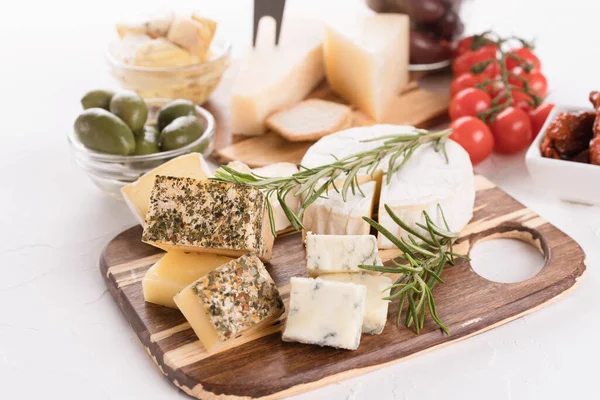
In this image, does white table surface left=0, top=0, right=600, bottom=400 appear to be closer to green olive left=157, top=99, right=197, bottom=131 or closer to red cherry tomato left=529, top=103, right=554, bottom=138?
red cherry tomato left=529, top=103, right=554, bottom=138

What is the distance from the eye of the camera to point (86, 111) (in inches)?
93.0

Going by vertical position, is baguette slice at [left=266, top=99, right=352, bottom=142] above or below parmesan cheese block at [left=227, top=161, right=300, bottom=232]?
below

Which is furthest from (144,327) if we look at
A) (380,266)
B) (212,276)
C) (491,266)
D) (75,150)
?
(491,266)

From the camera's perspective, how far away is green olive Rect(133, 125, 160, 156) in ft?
7.84

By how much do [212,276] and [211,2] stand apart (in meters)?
2.85

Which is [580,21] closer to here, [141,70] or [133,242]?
[141,70]

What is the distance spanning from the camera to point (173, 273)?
74.9 inches

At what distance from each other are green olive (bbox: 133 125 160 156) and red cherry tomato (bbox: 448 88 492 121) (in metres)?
1.09

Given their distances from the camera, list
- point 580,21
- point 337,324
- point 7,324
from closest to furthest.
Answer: point 337,324 < point 7,324 < point 580,21

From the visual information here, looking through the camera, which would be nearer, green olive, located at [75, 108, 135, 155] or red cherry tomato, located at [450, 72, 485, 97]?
green olive, located at [75, 108, 135, 155]

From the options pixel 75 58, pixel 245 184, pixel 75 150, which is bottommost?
pixel 75 58

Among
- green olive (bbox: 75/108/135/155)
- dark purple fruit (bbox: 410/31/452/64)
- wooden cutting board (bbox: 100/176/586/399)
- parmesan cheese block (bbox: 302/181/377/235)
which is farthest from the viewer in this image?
dark purple fruit (bbox: 410/31/452/64)

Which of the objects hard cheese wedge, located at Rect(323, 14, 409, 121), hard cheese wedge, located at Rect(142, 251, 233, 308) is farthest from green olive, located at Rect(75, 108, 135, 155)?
hard cheese wedge, located at Rect(323, 14, 409, 121)

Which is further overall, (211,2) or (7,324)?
(211,2)
